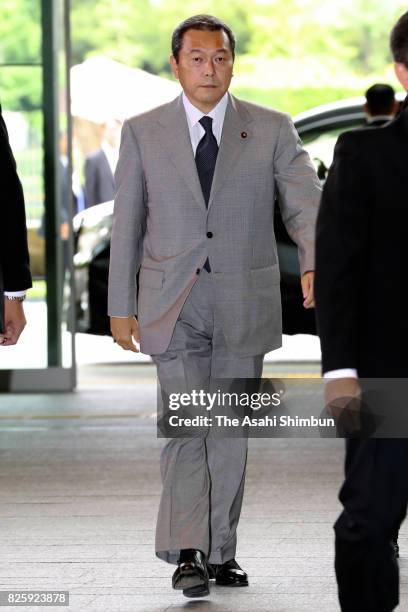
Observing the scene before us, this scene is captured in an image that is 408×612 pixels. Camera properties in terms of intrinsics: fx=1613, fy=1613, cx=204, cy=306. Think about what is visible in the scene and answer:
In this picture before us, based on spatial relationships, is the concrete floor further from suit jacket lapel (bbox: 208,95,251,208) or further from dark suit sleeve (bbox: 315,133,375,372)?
dark suit sleeve (bbox: 315,133,375,372)

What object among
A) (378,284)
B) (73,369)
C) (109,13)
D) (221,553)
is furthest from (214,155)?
(109,13)

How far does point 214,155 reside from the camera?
18.5 ft

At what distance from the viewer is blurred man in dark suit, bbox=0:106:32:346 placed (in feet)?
17.0

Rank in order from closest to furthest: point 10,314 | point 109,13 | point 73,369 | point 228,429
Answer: point 10,314, point 228,429, point 73,369, point 109,13

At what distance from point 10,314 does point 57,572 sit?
1.04 meters

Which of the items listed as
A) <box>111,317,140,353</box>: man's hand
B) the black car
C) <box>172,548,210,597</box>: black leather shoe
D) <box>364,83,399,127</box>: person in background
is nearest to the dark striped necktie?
<box>111,317,140,353</box>: man's hand

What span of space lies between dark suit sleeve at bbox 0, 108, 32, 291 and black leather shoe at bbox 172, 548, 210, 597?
1076 millimetres

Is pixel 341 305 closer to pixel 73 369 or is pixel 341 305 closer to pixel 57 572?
pixel 57 572

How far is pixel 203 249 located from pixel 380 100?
3.68m

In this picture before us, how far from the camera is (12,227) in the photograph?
205 inches

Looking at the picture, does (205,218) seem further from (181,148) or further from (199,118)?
(199,118)

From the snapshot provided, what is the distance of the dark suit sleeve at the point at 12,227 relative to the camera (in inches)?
203

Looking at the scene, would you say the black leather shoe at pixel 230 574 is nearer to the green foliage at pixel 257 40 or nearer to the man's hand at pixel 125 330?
the man's hand at pixel 125 330

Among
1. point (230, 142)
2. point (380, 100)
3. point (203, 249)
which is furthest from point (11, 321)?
point (380, 100)
